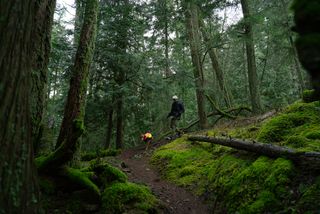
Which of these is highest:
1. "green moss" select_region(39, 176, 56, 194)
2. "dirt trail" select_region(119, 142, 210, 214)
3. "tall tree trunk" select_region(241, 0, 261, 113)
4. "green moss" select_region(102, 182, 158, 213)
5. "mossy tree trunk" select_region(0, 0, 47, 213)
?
"tall tree trunk" select_region(241, 0, 261, 113)

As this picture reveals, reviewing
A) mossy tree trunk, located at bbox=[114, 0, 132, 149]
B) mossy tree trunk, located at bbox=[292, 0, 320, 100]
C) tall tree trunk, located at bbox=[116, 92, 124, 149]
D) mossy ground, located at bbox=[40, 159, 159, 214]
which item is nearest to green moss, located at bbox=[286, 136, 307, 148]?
mossy ground, located at bbox=[40, 159, 159, 214]

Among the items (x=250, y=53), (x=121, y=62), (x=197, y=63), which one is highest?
(x=121, y=62)

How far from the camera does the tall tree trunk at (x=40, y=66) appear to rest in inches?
265

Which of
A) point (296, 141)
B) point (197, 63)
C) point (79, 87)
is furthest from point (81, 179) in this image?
point (197, 63)

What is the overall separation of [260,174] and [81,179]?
3.56 metres

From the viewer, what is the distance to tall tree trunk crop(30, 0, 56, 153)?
6.73m

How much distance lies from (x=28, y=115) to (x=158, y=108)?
15.3m

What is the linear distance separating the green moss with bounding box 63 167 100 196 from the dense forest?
25mm

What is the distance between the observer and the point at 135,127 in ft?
65.7

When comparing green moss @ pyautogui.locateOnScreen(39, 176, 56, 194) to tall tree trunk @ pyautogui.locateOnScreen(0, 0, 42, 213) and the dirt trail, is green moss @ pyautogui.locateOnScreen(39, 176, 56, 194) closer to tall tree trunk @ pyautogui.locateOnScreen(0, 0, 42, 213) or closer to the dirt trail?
the dirt trail

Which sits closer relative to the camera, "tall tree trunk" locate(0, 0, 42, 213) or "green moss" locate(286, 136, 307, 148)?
"tall tree trunk" locate(0, 0, 42, 213)

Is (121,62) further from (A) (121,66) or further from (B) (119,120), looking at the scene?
(B) (119,120)

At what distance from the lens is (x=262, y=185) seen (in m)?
5.96

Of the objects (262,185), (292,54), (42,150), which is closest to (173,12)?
(292,54)
